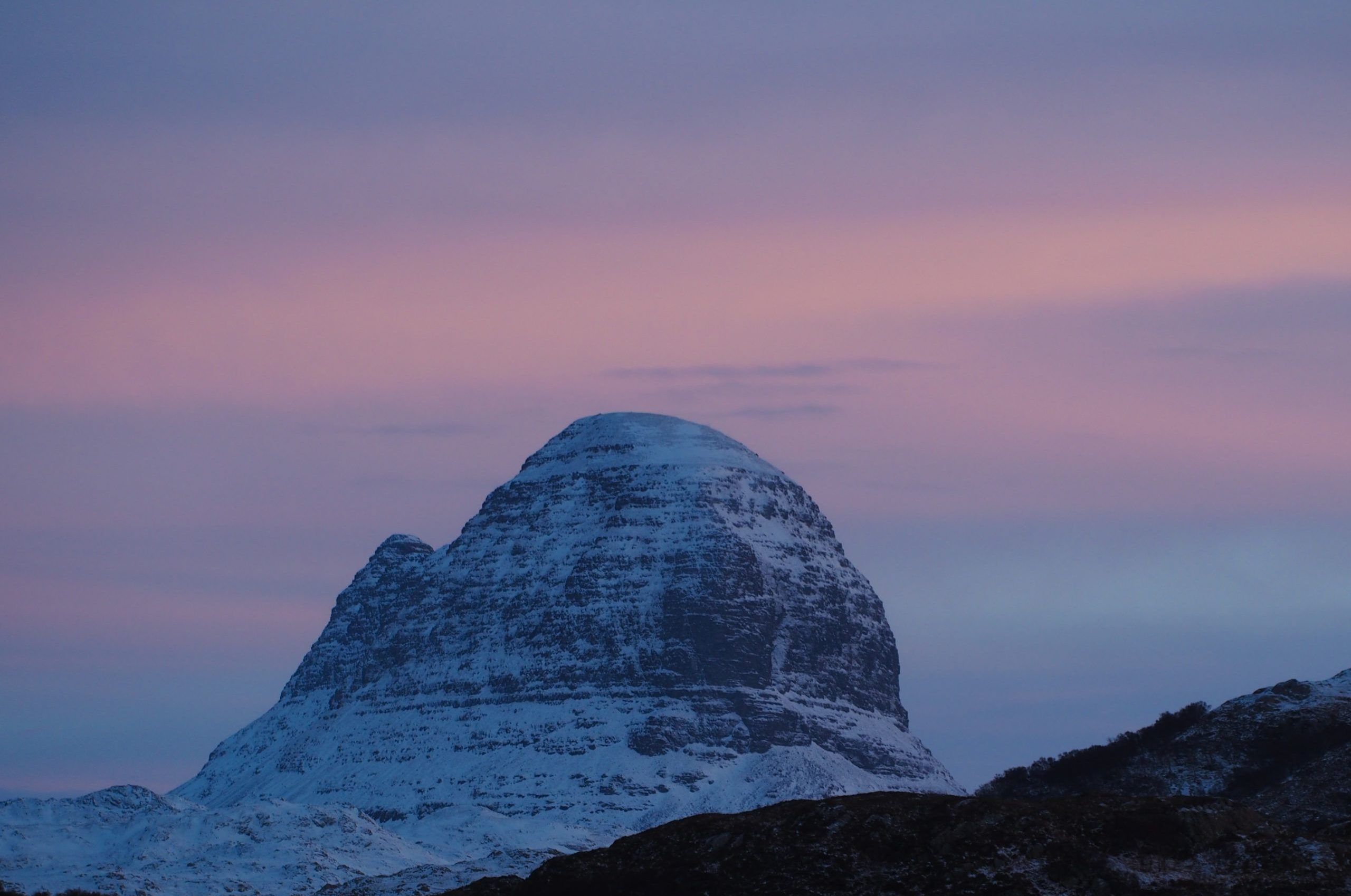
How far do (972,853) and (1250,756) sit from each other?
65670 mm

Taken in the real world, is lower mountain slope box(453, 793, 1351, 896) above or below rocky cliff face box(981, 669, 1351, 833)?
below

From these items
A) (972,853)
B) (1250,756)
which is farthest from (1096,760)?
(972,853)

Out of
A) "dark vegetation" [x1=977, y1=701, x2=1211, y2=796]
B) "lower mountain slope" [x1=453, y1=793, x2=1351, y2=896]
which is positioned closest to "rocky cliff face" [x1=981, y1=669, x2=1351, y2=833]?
"dark vegetation" [x1=977, y1=701, x2=1211, y2=796]

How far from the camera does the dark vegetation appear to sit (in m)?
165

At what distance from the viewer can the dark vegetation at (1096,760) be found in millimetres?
164750

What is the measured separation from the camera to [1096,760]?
168125 millimetres

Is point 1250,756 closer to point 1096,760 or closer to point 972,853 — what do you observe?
point 1096,760

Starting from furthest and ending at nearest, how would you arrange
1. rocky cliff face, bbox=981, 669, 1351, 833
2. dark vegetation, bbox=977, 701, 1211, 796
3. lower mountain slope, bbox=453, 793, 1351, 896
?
dark vegetation, bbox=977, 701, 1211, 796, rocky cliff face, bbox=981, 669, 1351, 833, lower mountain slope, bbox=453, 793, 1351, 896

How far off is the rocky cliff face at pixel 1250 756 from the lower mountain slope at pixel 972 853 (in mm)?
41532

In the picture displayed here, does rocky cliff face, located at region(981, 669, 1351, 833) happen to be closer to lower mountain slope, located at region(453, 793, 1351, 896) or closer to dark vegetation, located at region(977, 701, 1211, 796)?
dark vegetation, located at region(977, 701, 1211, 796)

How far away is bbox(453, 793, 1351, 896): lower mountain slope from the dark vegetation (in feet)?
224

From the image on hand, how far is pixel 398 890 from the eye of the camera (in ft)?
427

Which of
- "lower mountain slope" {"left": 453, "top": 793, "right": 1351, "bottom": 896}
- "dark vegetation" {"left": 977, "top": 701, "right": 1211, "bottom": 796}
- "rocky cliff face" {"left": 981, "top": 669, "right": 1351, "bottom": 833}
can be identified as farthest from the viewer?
"dark vegetation" {"left": 977, "top": 701, "right": 1211, "bottom": 796}

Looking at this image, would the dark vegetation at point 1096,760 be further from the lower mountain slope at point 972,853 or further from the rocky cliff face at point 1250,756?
the lower mountain slope at point 972,853
